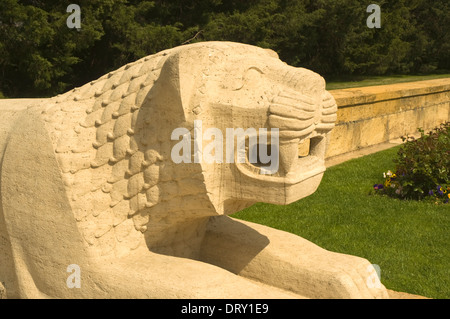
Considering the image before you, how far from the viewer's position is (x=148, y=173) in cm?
196

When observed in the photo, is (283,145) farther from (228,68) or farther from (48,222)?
(48,222)

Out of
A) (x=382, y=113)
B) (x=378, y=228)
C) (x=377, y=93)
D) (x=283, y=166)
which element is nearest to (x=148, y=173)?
(x=283, y=166)

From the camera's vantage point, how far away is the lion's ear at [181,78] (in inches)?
72.2

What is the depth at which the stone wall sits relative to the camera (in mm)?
7059

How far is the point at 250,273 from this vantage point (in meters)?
2.30

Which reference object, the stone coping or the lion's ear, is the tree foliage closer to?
the stone coping

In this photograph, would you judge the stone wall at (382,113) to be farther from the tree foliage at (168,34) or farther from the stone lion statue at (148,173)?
the stone lion statue at (148,173)

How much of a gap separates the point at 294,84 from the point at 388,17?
17.9m

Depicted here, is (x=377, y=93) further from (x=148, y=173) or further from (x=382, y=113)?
(x=148, y=173)

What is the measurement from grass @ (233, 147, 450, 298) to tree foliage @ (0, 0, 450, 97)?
16.7 feet

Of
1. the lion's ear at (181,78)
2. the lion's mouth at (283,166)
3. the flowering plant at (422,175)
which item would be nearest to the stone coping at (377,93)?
the flowering plant at (422,175)

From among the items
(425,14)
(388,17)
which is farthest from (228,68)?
(425,14)

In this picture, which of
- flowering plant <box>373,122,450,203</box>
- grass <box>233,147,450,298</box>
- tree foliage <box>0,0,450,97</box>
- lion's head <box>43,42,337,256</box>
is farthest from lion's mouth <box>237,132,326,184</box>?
tree foliage <box>0,0,450,97</box>

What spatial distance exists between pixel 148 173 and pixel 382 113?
6499 mm
